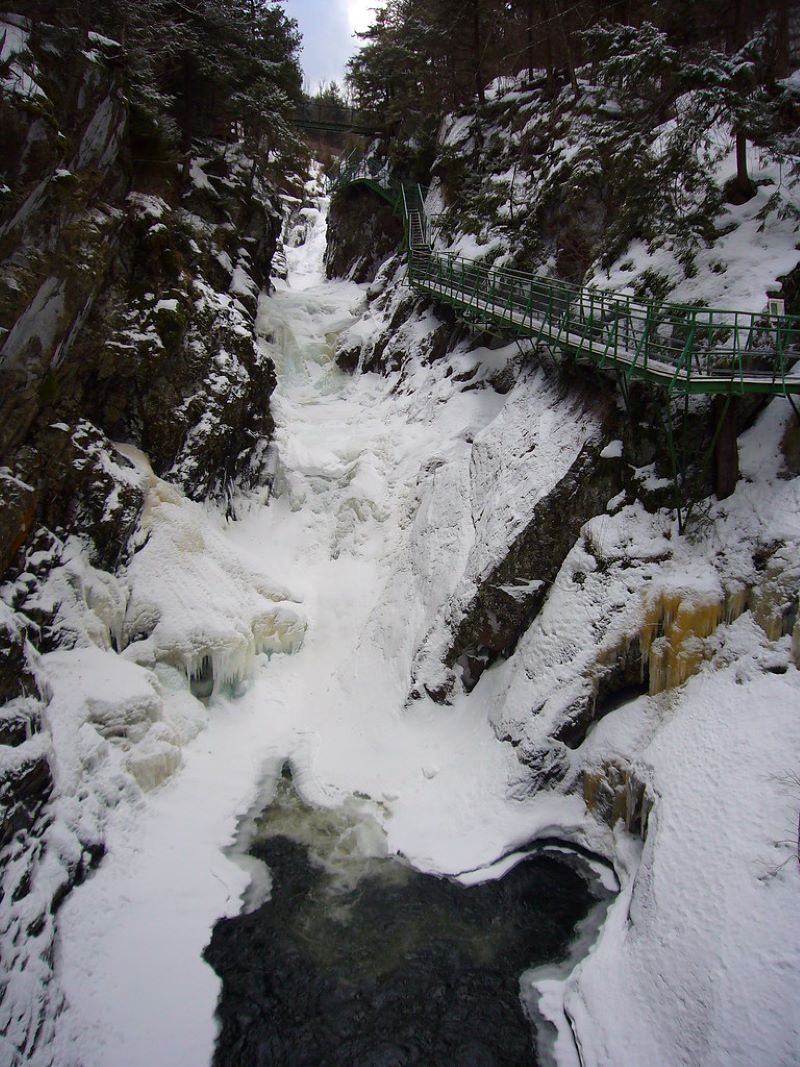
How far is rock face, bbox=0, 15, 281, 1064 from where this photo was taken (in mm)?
8820

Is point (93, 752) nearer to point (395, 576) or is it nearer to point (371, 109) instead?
point (395, 576)

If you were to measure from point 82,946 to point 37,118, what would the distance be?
13.1 m

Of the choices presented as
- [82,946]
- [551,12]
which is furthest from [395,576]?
[551,12]

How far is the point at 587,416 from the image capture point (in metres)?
13.1

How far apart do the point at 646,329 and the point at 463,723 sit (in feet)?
25.9

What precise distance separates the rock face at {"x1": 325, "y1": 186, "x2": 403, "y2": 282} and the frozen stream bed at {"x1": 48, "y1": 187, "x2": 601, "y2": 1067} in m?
11.3

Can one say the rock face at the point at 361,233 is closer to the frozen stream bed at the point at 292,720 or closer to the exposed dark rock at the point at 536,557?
the frozen stream bed at the point at 292,720

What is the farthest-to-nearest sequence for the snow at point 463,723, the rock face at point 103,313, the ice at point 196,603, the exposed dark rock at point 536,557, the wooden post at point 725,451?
the ice at point 196,603, the exposed dark rock at point 536,557, the rock face at point 103,313, the wooden post at point 725,451, the snow at point 463,723

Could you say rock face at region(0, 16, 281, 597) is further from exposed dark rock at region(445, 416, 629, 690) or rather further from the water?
exposed dark rock at region(445, 416, 629, 690)

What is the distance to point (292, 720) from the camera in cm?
1358

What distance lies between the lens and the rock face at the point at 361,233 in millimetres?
29467

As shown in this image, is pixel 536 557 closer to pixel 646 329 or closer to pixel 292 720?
pixel 646 329

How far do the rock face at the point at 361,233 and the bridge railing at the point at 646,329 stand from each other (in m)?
12.1

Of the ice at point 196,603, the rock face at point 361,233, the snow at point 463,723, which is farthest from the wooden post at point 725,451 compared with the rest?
the rock face at point 361,233
